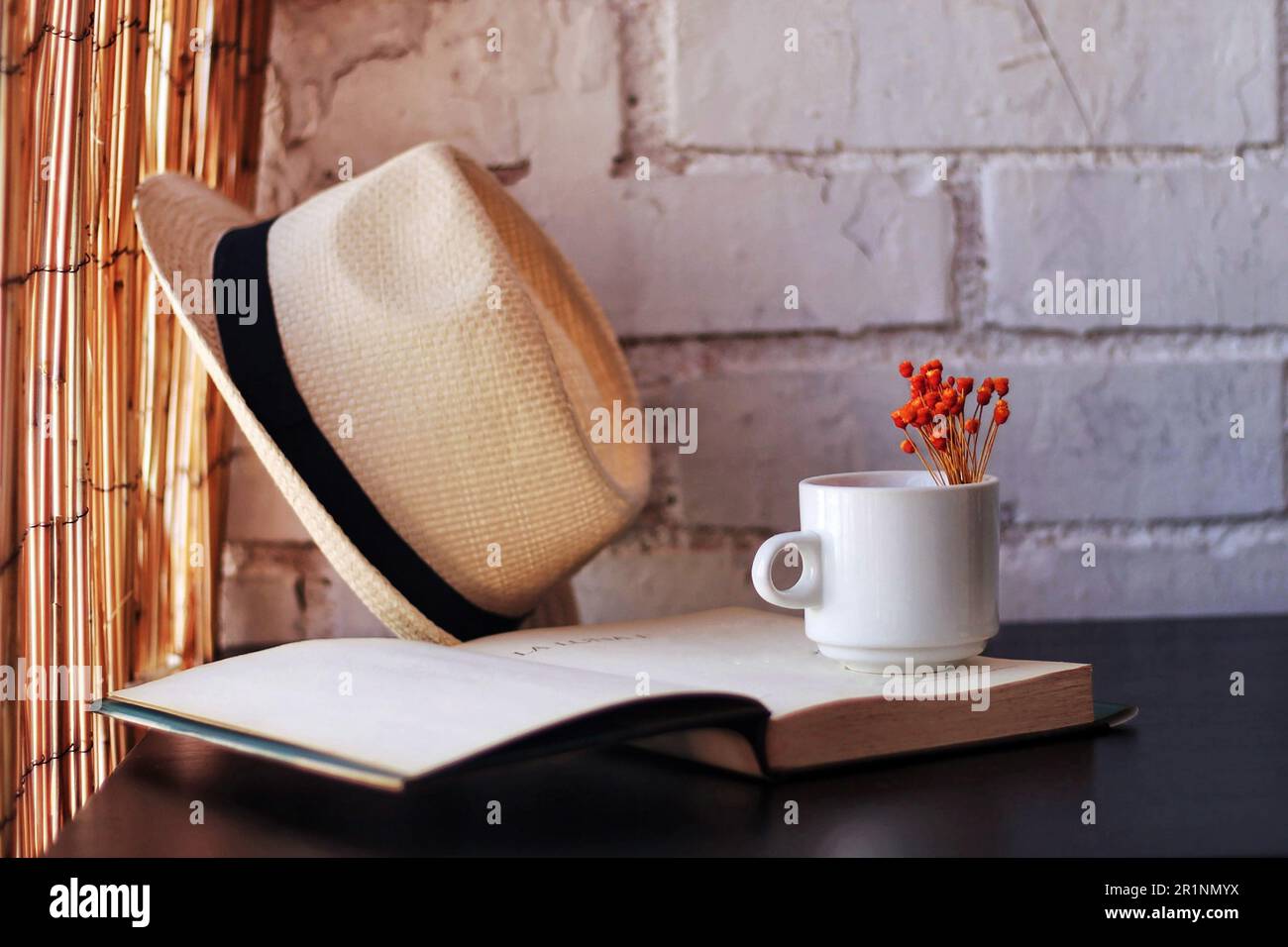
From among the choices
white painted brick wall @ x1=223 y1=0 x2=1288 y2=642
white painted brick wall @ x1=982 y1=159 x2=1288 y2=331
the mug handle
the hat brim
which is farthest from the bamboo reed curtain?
white painted brick wall @ x1=982 y1=159 x2=1288 y2=331

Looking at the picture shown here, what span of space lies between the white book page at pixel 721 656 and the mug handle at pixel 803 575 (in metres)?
0.04

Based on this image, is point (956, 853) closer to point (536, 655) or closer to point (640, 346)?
point (536, 655)

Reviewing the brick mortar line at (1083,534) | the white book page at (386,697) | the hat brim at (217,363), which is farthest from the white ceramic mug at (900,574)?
the brick mortar line at (1083,534)

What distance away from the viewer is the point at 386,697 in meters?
0.59

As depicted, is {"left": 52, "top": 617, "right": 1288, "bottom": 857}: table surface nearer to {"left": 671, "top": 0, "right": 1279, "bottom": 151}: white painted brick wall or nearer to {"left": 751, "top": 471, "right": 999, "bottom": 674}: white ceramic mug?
{"left": 751, "top": 471, "right": 999, "bottom": 674}: white ceramic mug

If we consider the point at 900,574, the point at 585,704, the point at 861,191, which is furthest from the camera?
the point at 861,191

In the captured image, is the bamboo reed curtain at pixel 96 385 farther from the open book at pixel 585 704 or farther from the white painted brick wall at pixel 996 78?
the white painted brick wall at pixel 996 78

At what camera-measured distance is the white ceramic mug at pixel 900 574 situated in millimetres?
655

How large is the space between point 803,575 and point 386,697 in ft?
0.76

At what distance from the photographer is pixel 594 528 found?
83 cm

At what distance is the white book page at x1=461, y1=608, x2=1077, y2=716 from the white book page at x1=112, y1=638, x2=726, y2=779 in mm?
52

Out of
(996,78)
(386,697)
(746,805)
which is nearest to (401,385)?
(386,697)

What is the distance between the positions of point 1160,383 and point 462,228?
24.7 inches

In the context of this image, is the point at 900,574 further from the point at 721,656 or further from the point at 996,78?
the point at 996,78
